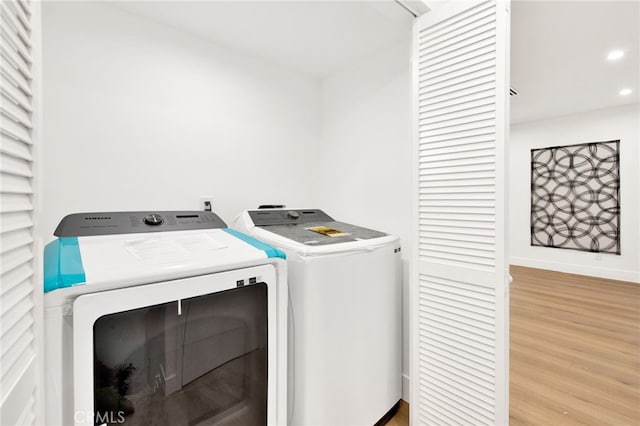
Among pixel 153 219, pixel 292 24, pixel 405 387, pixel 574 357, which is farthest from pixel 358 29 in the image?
pixel 574 357

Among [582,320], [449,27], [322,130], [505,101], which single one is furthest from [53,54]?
[582,320]

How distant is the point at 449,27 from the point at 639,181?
4803 millimetres

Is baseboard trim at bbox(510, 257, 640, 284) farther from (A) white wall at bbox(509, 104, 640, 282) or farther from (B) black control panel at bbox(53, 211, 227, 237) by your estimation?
(B) black control panel at bbox(53, 211, 227, 237)

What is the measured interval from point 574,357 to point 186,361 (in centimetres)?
287

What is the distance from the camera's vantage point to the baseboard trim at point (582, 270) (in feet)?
14.3

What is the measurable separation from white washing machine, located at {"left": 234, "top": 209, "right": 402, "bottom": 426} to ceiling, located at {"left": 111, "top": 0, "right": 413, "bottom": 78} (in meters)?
1.17

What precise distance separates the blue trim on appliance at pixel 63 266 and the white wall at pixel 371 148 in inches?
59.6

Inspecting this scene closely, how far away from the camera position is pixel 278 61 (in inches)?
90.4

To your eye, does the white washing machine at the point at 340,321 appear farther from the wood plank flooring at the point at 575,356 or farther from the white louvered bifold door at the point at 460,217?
the wood plank flooring at the point at 575,356

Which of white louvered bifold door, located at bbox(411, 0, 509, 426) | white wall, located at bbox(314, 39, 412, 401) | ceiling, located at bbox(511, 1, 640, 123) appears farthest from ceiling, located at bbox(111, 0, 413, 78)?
ceiling, located at bbox(511, 1, 640, 123)

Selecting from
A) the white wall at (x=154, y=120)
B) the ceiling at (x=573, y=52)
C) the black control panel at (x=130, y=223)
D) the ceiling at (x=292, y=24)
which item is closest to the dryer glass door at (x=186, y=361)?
the black control panel at (x=130, y=223)

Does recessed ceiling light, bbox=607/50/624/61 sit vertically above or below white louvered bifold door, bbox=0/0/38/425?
above

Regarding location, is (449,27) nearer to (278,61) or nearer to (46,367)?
(278,61)

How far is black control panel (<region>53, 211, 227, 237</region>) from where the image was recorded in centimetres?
132
